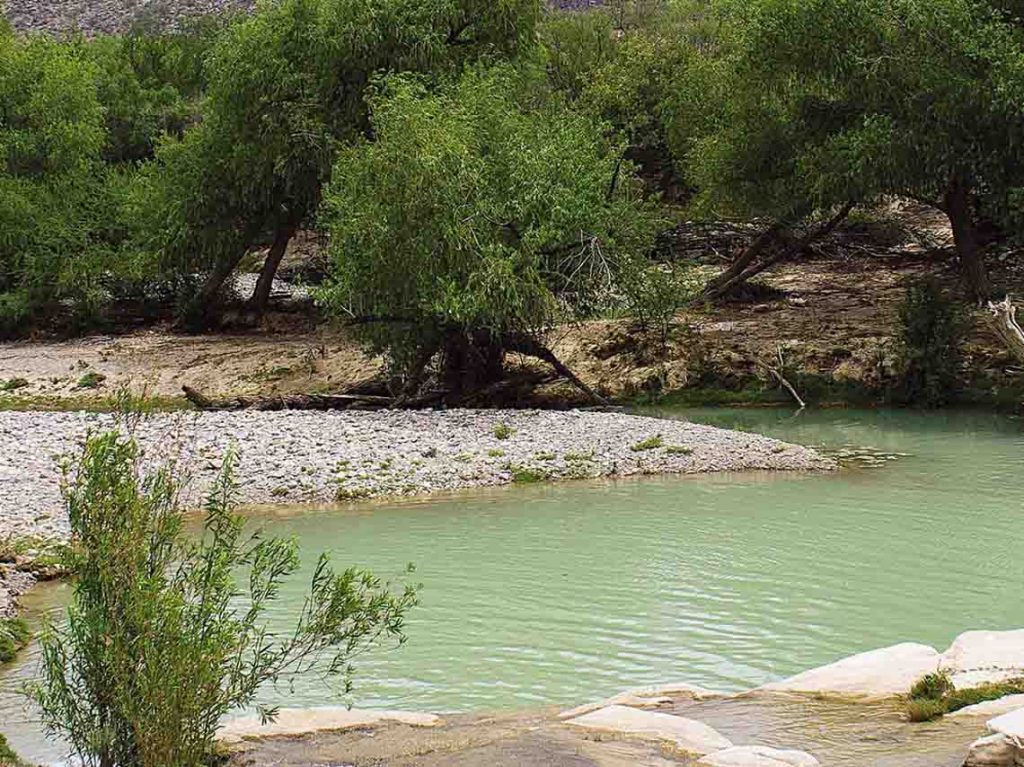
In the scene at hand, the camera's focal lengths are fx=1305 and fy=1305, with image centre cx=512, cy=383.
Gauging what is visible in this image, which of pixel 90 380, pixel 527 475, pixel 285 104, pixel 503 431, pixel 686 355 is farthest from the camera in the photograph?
pixel 285 104

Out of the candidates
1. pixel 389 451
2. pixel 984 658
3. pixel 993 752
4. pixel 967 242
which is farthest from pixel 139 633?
pixel 967 242

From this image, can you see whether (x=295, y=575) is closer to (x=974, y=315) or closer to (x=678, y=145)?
(x=974, y=315)

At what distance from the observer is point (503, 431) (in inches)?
815

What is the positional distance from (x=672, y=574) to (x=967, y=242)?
16.7 m

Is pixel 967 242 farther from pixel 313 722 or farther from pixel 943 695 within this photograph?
pixel 313 722

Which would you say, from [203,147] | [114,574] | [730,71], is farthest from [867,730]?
[203,147]

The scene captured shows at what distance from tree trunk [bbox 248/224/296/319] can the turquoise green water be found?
1809cm

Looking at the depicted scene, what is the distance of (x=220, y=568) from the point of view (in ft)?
21.7

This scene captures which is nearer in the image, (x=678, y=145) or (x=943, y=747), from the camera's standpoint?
(x=943, y=747)

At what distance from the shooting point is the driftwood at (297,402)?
24.2m

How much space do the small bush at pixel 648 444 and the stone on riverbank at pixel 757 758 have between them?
13.1 metres

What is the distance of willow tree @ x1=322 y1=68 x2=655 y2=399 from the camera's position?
74.0 ft

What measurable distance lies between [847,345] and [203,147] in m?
16.7

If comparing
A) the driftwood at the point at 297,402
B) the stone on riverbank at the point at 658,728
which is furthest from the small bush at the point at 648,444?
the stone on riverbank at the point at 658,728
